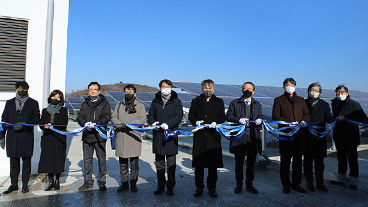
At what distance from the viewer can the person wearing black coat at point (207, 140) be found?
4570 mm

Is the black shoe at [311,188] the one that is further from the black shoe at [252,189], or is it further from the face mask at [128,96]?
the face mask at [128,96]

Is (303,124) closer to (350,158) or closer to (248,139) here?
(248,139)

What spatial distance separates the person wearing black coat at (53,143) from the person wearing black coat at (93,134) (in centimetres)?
41

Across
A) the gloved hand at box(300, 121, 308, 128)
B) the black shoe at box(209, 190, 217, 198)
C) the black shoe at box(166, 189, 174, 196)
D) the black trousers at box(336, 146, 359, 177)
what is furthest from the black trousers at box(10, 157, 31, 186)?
the black trousers at box(336, 146, 359, 177)

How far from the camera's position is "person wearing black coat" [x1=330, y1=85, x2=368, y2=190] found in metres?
5.04

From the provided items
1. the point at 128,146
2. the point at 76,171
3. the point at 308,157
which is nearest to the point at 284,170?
the point at 308,157

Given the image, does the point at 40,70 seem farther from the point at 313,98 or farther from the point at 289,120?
the point at 313,98

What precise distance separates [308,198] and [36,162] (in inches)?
225

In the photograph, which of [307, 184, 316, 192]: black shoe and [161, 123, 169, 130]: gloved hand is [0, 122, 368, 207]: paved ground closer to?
[307, 184, 316, 192]: black shoe

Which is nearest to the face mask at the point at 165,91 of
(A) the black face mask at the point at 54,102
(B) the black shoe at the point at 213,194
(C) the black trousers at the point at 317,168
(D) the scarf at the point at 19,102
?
(B) the black shoe at the point at 213,194

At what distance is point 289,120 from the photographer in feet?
16.2

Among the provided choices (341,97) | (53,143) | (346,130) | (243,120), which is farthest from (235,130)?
(53,143)

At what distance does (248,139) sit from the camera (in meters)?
4.85

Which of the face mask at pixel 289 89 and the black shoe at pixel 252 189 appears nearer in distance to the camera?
the black shoe at pixel 252 189
